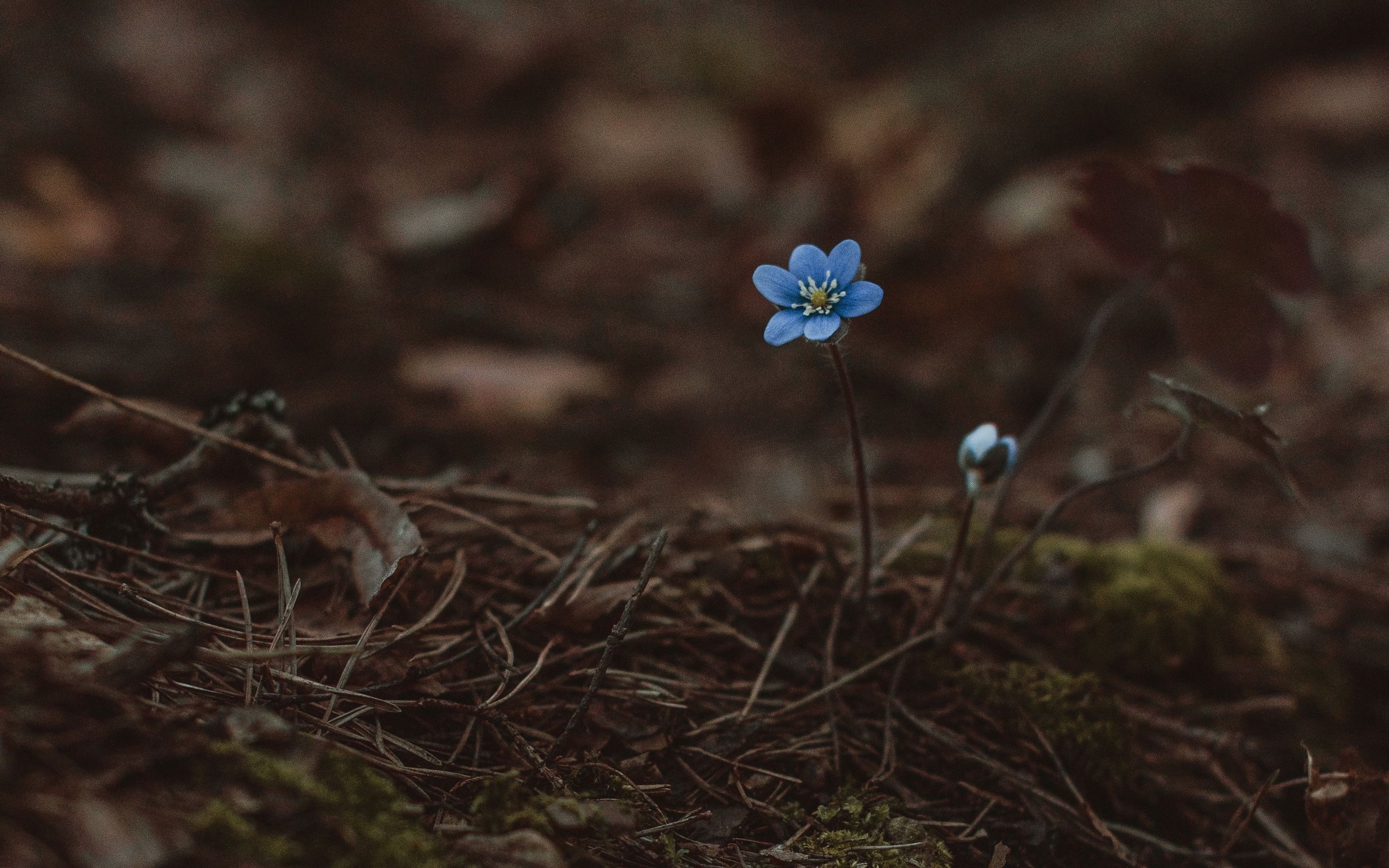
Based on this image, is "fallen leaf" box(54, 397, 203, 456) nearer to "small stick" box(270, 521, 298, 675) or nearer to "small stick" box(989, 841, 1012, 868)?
"small stick" box(270, 521, 298, 675)

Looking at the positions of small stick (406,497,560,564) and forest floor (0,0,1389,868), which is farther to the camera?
small stick (406,497,560,564)

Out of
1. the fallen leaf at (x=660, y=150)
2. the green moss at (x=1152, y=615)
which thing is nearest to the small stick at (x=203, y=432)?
the green moss at (x=1152, y=615)

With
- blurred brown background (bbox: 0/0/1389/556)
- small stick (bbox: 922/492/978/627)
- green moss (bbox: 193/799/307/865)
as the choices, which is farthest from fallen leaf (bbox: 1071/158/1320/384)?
green moss (bbox: 193/799/307/865)

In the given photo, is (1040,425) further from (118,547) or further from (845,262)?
(118,547)

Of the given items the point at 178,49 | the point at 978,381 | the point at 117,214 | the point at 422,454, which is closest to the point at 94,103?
the point at 178,49

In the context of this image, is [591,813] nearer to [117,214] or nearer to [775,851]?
[775,851]
